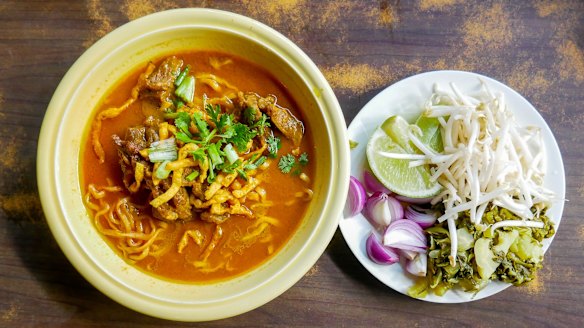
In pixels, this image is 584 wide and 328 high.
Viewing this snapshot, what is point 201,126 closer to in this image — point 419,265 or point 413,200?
point 413,200

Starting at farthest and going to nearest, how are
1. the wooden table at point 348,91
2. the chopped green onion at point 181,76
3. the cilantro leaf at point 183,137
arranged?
the wooden table at point 348,91 → the chopped green onion at point 181,76 → the cilantro leaf at point 183,137

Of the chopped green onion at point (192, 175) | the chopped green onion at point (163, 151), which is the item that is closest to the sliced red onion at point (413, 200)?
the chopped green onion at point (192, 175)

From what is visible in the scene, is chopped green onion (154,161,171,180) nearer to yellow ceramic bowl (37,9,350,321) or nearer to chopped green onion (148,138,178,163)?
chopped green onion (148,138,178,163)

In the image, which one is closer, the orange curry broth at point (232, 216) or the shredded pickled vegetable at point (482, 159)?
the orange curry broth at point (232, 216)

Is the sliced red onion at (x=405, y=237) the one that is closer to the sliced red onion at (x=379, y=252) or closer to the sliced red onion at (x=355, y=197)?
the sliced red onion at (x=379, y=252)

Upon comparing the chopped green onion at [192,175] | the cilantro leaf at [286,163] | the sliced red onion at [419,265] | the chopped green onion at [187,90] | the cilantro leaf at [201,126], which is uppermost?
the chopped green onion at [187,90]

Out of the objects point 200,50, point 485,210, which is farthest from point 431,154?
point 200,50

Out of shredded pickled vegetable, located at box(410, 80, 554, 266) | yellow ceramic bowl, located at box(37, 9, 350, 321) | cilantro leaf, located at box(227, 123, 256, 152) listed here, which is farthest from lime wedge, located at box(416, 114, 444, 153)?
cilantro leaf, located at box(227, 123, 256, 152)
